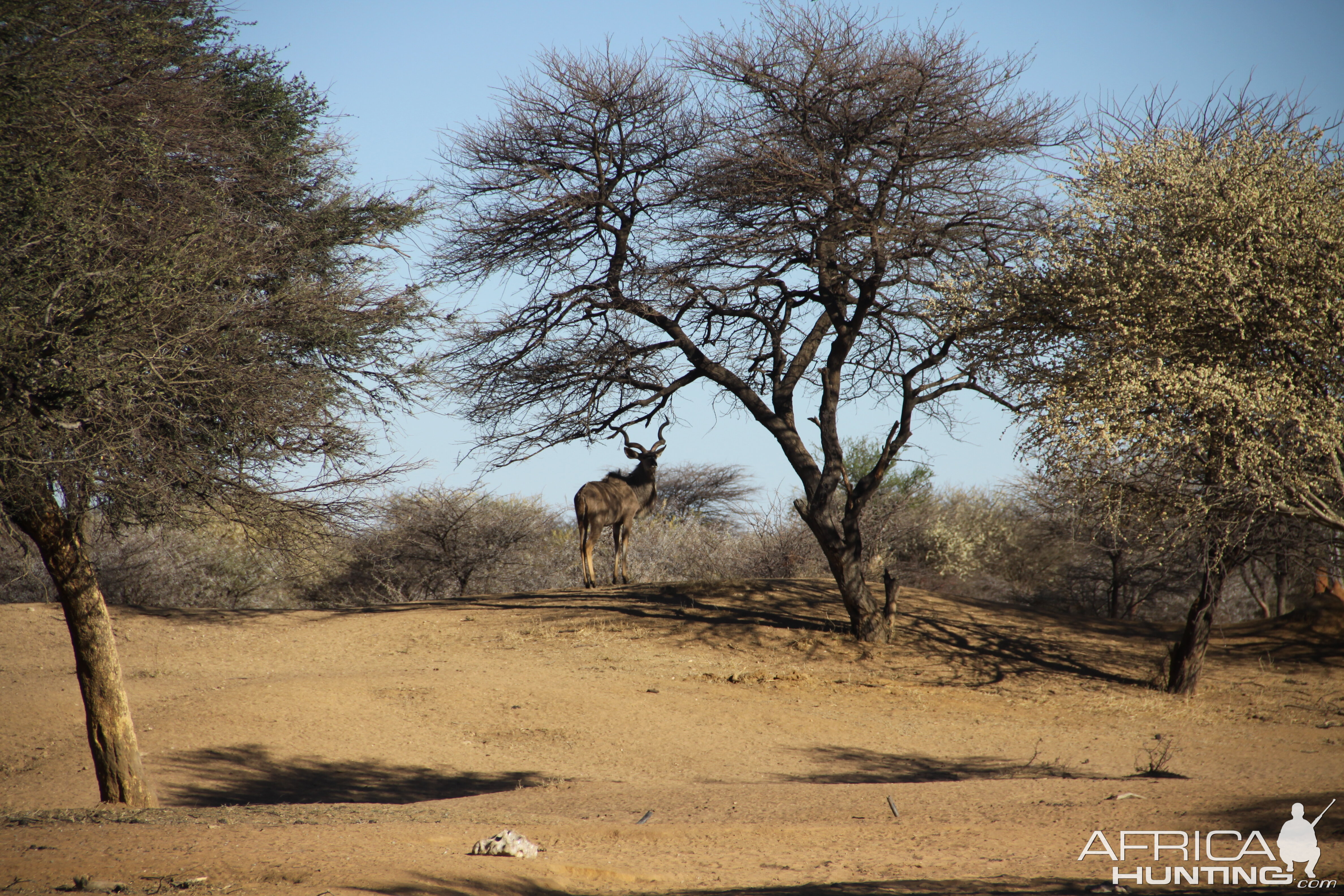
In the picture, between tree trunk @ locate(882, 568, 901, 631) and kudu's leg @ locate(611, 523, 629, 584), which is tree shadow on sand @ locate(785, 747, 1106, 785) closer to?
tree trunk @ locate(882, 568, 901, 631)

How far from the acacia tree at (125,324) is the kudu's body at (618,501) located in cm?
629

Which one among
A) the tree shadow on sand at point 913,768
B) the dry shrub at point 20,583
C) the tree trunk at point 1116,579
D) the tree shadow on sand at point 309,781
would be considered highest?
the dry shrub at point 20,583

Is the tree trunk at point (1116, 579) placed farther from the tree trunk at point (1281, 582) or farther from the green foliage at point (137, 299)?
the green foliage at point (137, 299)

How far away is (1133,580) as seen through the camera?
2422 centimetres

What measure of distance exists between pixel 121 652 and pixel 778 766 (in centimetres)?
970

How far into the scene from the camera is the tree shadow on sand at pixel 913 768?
32.5 feet

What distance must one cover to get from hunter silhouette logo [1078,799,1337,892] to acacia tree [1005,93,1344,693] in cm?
392

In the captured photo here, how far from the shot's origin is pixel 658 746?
10844 millimetres

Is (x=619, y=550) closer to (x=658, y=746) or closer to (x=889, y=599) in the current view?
(x=889, y=599)

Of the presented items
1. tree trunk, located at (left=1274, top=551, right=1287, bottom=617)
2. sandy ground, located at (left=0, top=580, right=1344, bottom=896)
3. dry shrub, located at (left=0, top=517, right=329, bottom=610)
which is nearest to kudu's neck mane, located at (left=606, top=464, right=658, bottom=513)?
sandy ground, located at (left=0, top=580, right=1344, bottom=896)

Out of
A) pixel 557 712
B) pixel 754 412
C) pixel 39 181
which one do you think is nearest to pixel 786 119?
pixel 754 412

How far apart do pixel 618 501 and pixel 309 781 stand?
8.33m

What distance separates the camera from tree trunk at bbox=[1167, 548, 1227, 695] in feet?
44.1

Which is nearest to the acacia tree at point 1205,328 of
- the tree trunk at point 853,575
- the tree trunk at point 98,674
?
the tree trunk at point 853,575
